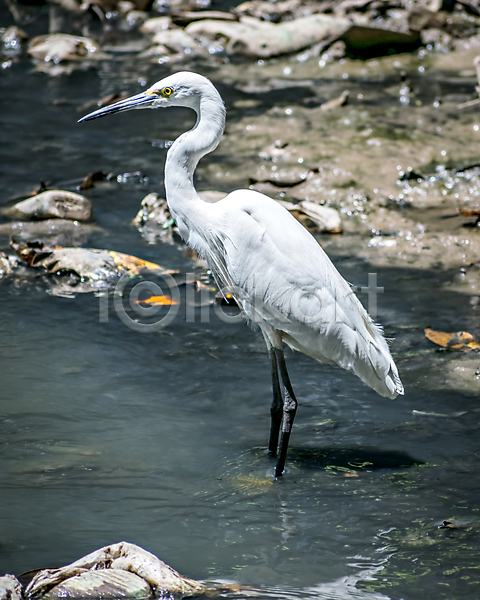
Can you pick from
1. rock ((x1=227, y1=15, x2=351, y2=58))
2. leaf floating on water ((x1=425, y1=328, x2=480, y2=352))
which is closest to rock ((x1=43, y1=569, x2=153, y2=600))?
leaf floating on water ((x1=425, y1=328, x2=480, y2=352))

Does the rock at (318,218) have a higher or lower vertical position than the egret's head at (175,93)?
lower

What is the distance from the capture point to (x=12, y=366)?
193 inches

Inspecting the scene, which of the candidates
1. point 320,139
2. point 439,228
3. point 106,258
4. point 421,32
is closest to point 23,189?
point 106,258

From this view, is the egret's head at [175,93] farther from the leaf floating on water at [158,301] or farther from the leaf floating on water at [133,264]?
the leaf floating on water at [133,264]

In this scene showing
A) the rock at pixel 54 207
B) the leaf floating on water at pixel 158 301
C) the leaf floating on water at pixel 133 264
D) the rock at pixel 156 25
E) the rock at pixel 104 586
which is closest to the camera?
the rock at pixel 104 586

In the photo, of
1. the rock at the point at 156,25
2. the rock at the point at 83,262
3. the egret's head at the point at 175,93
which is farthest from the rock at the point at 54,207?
the rock at the point at 156,25

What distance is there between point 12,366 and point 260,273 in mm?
1860

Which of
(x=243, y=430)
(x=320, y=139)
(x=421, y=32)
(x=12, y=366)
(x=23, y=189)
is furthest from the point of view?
(x=421, y=32)

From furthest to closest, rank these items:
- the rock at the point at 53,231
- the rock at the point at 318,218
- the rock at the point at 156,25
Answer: the rock at the point at 156,25
the rock at the point at 318,218
the rock at the point at 53,231

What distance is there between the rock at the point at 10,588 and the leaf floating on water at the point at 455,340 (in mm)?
3456

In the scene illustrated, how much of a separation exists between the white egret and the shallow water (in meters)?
0.39

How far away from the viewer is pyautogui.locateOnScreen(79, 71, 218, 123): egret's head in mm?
4113

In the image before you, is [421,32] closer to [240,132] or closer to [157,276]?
[240,132]

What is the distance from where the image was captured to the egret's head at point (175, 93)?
13.5 ft
